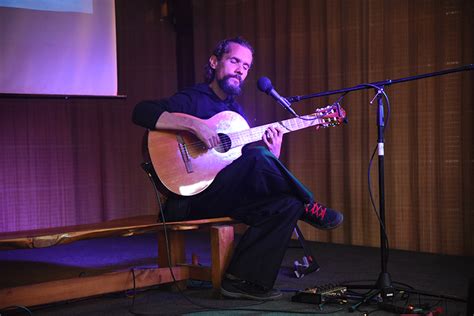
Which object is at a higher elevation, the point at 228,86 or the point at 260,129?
the point at 228,86

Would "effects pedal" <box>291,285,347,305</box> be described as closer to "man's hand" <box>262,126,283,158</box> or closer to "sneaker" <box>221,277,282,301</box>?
"sneaker" <box>221,277,282,301</box>

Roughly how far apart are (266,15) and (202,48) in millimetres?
686

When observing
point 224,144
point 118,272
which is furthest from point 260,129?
point 118,272

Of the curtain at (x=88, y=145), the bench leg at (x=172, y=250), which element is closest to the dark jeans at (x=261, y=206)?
the bench leg at (x=172, y=250)

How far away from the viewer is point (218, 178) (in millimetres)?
2547

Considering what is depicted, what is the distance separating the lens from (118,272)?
2381 millimetres

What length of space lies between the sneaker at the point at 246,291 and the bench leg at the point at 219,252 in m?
0.08

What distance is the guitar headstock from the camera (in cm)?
271

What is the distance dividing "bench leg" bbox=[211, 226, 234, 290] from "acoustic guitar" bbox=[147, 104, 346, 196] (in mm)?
210

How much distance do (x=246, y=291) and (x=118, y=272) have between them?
54 centimetres

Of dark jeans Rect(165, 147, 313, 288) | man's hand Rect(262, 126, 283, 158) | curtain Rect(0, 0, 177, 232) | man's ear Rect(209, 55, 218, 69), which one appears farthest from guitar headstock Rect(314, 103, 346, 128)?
curtain Rect(0, 0, 177, 232)

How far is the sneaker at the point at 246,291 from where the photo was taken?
2363mm

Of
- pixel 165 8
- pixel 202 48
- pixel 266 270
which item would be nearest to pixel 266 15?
pixel 202 48

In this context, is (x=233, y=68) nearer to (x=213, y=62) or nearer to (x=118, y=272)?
(x=213, y=62)
